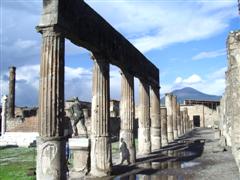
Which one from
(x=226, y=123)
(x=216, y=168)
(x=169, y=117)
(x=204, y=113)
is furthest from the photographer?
(x=204, y=113)

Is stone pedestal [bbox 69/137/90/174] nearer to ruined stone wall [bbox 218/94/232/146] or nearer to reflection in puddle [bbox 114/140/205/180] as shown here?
reflection in puddle [bbox 114/140/205/180]

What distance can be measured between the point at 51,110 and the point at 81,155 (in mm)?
3458

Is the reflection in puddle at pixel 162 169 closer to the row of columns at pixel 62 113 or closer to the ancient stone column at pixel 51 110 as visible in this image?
the row of columns at pixel 62 113

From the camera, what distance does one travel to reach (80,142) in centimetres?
1238

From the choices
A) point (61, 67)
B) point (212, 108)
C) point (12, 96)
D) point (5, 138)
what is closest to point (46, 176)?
point (61, 67)

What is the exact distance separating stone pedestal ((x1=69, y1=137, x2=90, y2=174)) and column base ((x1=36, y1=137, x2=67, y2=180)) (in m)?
2.97

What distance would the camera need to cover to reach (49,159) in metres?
9.11

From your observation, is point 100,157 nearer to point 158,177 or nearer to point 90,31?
point 158,177

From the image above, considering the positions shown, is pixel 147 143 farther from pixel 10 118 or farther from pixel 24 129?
pixel 10 118

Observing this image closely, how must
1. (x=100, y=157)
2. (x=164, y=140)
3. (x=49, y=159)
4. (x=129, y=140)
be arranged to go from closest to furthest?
(x=49, y=159), (x=100, y=157), (x=129, y=140), (x=164, y=140)

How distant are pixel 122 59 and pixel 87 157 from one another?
4.25m

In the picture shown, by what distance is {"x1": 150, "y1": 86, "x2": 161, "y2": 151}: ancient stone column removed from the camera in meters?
21.6

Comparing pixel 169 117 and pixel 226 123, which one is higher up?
pixel 169 117

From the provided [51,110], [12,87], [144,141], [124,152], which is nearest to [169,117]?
[144,141]
